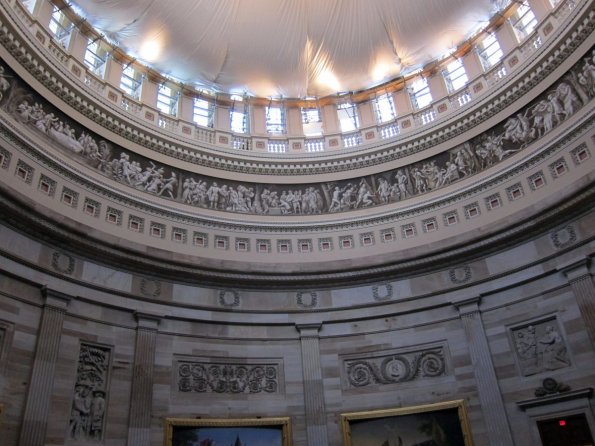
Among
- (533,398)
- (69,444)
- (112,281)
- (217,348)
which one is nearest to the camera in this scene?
(69,444)

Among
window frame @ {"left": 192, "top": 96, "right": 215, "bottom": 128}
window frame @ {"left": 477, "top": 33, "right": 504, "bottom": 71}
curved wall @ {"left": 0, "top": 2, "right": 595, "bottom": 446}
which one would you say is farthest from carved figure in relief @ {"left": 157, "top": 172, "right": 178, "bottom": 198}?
window frame @ {"left": 477, "top": 33, "right": 504, "bottom": 71}

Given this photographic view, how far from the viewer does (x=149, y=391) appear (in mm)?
18344

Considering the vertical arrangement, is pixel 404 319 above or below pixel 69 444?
above

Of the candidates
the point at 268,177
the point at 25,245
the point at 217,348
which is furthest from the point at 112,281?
the point at 268,177

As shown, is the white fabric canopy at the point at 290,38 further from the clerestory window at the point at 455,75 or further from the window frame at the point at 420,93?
the window frame at the point at 420,93

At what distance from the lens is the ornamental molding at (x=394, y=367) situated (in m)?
20.2

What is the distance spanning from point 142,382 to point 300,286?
7.24 metres

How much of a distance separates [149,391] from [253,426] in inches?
153

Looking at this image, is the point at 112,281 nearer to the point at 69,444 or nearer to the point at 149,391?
the point at 149,391

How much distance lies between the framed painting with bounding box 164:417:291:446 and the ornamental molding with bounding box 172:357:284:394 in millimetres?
1137

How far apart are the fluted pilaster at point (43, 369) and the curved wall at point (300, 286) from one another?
4 centimetres

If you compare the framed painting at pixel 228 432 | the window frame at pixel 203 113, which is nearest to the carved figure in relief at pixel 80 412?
the framed painting at pixel 228 432

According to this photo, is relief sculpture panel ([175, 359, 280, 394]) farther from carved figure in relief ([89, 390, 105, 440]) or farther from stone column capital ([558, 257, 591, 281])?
stone column capital ([558, 257, 591, 281])

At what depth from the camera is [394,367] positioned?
20625 millimetres
